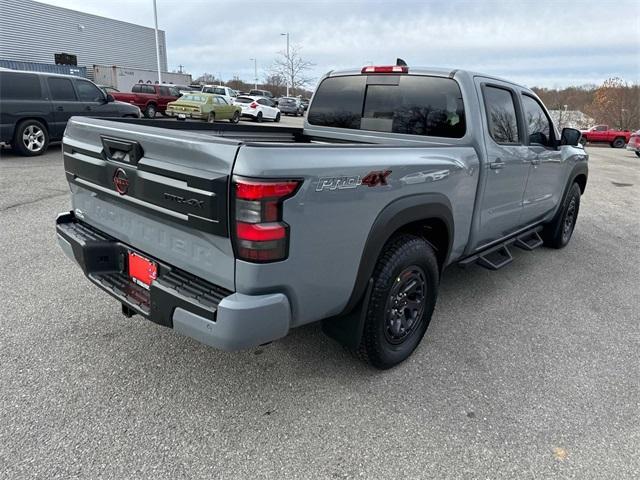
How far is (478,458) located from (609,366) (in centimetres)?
156

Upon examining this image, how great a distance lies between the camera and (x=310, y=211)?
2.06 m

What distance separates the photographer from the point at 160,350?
300 cm

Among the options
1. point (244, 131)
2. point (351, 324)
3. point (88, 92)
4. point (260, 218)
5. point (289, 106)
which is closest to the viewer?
point (260, 218)

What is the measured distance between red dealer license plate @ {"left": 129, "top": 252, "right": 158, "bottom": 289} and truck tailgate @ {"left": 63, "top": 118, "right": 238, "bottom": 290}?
0.06 m

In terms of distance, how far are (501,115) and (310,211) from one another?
2.59 m

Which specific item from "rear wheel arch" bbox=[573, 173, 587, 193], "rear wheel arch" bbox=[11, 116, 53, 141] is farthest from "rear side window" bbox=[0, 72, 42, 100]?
"rear wheel arch" bbox=[573, 173, 587, 193]

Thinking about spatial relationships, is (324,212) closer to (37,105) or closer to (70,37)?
(37,105)

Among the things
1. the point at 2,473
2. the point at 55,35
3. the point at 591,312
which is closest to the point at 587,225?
the point at 591,312

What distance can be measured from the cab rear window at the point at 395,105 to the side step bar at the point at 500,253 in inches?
42.5

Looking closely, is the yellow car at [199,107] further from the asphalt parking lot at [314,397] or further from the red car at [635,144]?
the red car at [635,144]

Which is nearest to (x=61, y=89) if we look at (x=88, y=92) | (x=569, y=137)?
(x=88, y=92)

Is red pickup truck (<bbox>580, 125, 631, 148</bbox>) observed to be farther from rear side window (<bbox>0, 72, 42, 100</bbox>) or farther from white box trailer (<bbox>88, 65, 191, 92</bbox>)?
white box trailer (<bbox>88, 65, 191, 92</bbox>)

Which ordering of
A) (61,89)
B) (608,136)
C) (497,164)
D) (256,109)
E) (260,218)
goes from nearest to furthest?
(260,218)
(497,164)
(61,89)
(256,109)
(608,136)

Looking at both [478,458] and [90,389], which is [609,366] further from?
[90,389]
